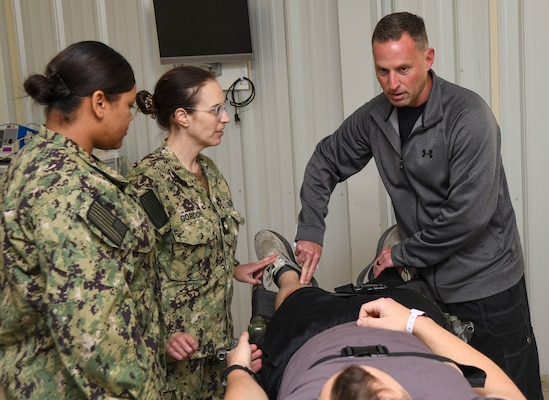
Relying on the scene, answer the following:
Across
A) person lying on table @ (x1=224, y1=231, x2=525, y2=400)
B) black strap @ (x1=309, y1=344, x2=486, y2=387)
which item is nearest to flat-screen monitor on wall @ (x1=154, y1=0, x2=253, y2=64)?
person lying on table @ (x1=224, y1=231, x2=525, y2=400)

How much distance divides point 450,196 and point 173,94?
36.3 inches

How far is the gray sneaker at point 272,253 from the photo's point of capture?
2.31 m

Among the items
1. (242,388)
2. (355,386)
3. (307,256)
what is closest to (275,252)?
(307,256)

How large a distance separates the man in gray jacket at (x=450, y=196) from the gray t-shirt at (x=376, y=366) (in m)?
0.57

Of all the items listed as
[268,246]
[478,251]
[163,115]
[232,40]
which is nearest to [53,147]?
[163,115]

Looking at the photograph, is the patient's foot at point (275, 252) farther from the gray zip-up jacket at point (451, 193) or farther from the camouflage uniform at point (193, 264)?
the gray zip-up jacket at point (451, 193)

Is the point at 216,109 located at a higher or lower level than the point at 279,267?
higher

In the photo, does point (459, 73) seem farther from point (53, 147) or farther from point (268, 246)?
point (53, 147)

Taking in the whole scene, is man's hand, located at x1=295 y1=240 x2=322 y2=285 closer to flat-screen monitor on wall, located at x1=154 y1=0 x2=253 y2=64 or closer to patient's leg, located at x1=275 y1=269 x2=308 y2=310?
patient's leg, located at x1=275 y1=269 x2=308 y2=310

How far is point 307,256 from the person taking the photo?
237 centimetres

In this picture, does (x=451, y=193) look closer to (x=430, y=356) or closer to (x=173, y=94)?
(x=430, y=356)

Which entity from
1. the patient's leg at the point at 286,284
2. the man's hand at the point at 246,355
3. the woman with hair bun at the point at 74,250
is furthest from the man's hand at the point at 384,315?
the woman with hair bun at the point at 74,250

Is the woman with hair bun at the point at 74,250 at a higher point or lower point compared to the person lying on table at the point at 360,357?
higher

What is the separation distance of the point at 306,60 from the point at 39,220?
2.32 metres
